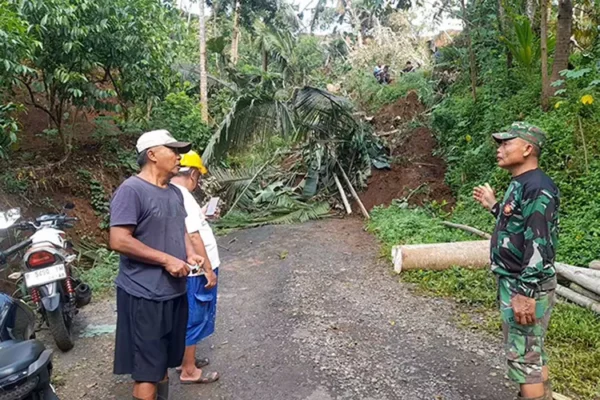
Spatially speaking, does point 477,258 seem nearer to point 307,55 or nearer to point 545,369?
point 545,369

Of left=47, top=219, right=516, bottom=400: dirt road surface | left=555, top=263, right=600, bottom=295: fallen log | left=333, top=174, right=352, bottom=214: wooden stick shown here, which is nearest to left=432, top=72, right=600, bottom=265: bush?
left=555, top=263, right=600, bottom=295: fallen log

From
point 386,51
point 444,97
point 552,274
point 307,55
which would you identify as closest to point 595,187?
point 552,274

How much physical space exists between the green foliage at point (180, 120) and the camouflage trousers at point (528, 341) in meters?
7.38

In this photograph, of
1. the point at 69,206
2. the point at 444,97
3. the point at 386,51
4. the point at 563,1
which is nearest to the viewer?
the point at 69,206

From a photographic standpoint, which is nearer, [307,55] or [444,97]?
[444,97]

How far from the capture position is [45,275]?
10.6ft

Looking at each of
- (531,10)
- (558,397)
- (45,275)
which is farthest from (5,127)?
(531,10)

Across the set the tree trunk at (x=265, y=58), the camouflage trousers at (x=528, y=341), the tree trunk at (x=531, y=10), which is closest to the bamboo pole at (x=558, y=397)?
the camouflage trousers at (x=528, y=341)

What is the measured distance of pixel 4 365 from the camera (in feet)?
5.02

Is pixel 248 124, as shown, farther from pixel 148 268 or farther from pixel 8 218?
pixel 148 268

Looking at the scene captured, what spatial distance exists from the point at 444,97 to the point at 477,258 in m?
5.87

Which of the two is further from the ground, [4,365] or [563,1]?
[563,1]

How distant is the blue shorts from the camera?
8.87ft

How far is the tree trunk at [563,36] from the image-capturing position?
230 inches
